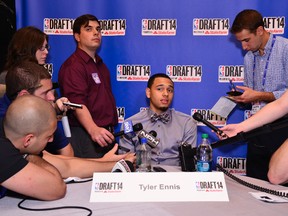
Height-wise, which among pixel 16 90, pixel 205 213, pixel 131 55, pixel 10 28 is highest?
pixel 10 28

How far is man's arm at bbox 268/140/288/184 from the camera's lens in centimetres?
172

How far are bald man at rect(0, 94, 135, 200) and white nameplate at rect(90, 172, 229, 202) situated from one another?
18 cm

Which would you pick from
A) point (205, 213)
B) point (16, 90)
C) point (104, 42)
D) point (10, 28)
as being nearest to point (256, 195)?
point (205, 213)

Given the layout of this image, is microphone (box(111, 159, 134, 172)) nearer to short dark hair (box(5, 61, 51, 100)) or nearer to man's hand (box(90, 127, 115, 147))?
short dark hair (box(5, 61, 51, 100))

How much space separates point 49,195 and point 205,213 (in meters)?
0.62

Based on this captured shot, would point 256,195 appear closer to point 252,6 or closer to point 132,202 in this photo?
point 132,202

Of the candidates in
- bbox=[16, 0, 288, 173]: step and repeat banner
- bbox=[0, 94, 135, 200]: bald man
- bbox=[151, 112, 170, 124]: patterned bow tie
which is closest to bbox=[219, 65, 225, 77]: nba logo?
bbox=[16, 0, 288, 173]: step and repeat banner

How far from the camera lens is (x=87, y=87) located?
3.32 m

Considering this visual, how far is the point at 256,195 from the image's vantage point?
5.37ft

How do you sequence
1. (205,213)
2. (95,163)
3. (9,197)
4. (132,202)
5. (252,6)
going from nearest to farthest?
(205,213) < (132,202) < (9,197) < (95,163) < (252,6)

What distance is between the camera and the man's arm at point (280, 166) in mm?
1716

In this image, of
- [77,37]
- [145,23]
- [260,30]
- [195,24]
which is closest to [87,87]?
[77,37]

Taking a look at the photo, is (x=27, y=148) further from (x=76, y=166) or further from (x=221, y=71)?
(x=221, y=71)

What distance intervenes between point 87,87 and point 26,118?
Result: 5.91ft
